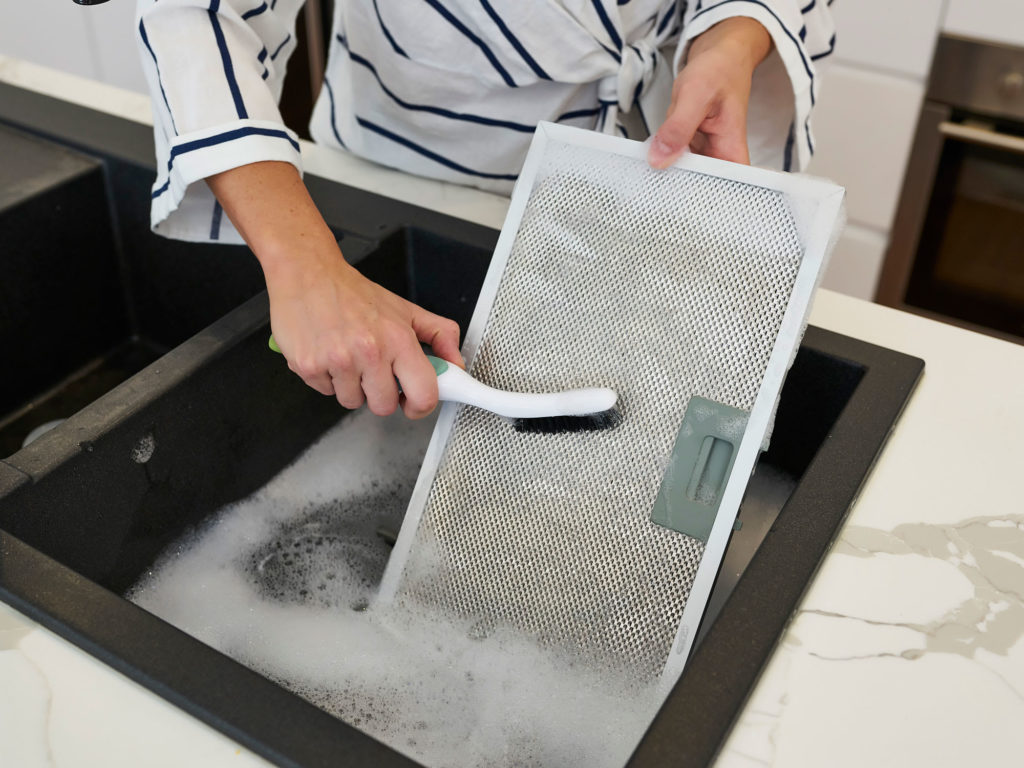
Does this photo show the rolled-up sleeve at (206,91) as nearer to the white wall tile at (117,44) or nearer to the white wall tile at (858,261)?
the white wall tile at (858,261)

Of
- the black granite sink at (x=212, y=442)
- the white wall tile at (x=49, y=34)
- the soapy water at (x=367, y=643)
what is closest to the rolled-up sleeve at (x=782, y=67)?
the black granite sink at (x=212, y=442)

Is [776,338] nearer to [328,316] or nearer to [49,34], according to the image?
[328,316]

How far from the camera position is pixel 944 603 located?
20.5 inches

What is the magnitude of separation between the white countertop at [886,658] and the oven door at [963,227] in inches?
43.2

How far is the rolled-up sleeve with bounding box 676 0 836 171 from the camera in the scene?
0.77 m

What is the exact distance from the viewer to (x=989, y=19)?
1457mm

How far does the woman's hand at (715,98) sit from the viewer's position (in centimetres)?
58

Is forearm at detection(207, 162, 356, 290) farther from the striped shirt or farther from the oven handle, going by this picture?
the oven handle

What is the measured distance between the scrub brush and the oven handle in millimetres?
1260

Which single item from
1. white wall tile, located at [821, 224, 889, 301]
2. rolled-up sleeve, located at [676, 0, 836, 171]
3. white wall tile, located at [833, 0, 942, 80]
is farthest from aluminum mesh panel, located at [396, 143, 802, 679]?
white wall tile, located at [821, 224, 889, 301]

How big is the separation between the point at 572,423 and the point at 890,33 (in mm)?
1230

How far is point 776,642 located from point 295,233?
37cm

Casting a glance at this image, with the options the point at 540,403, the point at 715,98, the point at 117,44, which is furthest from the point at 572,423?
the point at 117,44

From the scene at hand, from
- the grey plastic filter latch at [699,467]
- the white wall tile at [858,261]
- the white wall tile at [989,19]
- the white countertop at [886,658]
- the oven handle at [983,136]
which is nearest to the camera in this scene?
the white countertop at [886,658]
